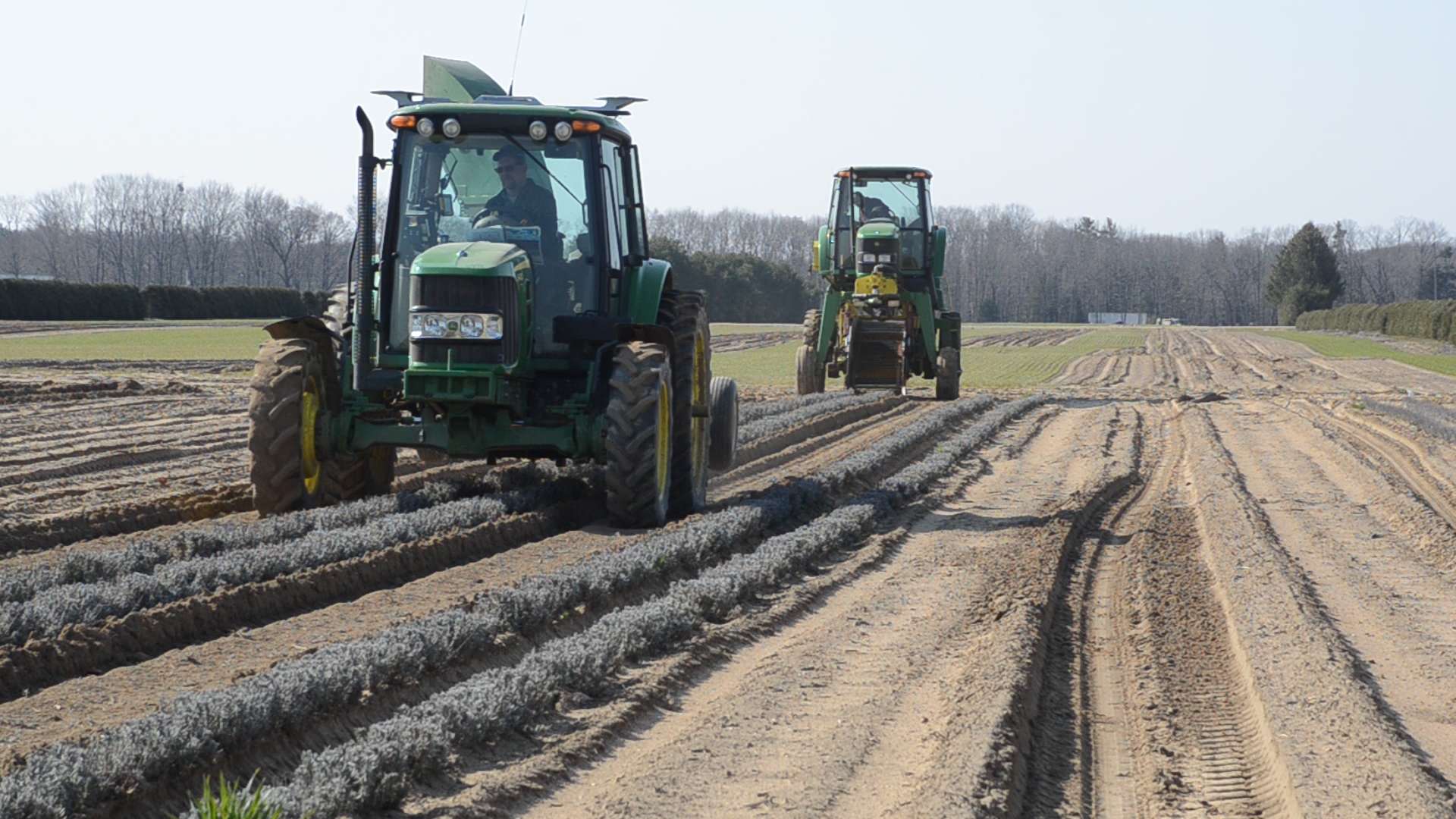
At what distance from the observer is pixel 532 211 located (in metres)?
10.4

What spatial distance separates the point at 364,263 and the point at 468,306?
2.59 feet

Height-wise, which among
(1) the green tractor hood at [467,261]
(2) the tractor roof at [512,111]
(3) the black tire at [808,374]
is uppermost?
(2) the tractor roof at [512,111]

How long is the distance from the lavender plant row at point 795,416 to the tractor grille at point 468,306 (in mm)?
6482

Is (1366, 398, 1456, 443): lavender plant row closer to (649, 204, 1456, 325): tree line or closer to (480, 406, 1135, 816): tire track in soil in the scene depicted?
(480, 406, 1135, 816): tire track in soil

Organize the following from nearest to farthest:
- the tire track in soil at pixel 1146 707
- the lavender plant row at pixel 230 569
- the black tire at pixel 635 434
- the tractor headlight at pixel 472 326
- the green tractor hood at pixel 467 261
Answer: the tire track in soil at pixel 1146 707
the lavender plant row at pixel 230 569
the green tractor hood at pixel 467 261
the tractor headlight at pixel 472 326
the black tire at pixel 635 434

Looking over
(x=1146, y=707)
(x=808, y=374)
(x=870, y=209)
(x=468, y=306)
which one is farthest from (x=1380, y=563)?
(x=808, y=374)

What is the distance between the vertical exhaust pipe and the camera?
9781 mm

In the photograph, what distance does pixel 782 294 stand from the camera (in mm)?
91750

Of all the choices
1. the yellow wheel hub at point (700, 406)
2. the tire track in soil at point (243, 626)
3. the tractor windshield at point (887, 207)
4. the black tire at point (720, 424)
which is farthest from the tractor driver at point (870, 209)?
the tire track in soil at point (243, 626)

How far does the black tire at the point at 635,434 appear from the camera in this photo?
9906mm

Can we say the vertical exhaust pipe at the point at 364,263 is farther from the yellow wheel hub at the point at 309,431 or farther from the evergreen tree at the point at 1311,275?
the evergreen tree at the point at 1311,275

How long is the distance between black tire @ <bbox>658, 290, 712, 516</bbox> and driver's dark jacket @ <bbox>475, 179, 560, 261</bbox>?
1114 mm

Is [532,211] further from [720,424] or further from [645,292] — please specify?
[720,424]

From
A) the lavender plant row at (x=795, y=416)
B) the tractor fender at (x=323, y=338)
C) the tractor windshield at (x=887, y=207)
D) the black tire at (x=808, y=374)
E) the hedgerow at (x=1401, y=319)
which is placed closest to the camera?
the tractor fender at (x=323, y=338)
